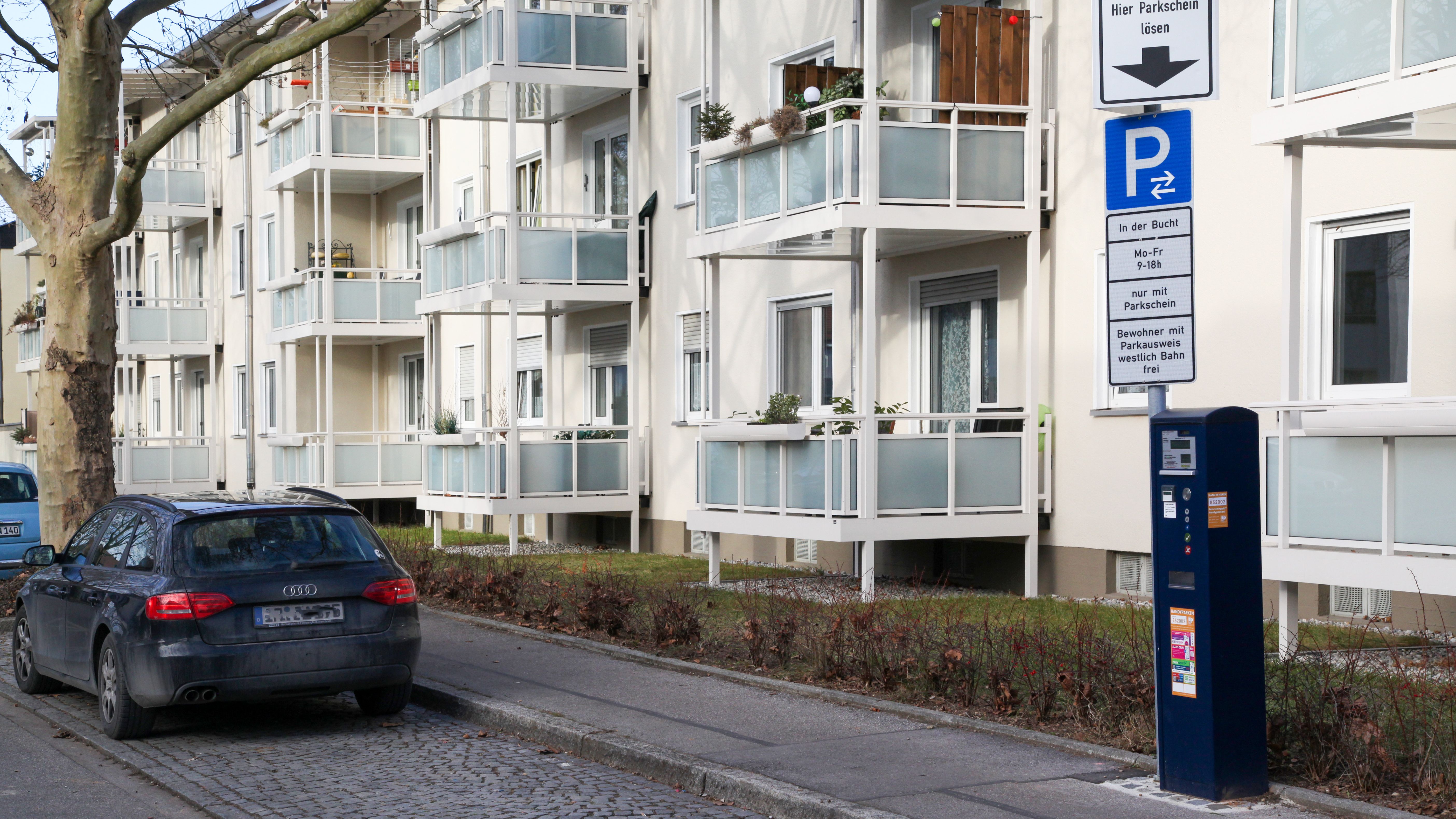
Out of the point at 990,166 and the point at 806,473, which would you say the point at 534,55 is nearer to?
the point at 990,166

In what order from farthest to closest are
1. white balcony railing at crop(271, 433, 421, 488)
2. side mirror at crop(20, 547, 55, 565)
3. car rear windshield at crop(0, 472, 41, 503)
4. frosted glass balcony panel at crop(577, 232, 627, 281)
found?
1. white balcony railing at crop(271, 433, 421, 488)
2. frosted glass balcony panel at crop(577, 232, 627, 281)
3. car rear windshield at crop(0, 472, 41, 503)
4. side mirror at crop(20, 547, 55, 565)

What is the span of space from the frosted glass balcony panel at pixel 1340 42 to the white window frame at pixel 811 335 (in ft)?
26.8

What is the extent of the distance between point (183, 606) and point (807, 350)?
38.5 ft

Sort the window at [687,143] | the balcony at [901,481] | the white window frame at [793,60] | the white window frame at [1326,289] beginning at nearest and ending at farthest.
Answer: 1. the white window frame at [1326,289]
2. the balcony at [901,481]
3. the white window frame at [793,60]
4. the window at [687,143]

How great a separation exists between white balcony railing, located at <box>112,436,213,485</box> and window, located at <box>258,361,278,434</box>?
1.43m

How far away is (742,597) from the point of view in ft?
46.6

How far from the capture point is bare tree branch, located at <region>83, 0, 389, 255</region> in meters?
15.1

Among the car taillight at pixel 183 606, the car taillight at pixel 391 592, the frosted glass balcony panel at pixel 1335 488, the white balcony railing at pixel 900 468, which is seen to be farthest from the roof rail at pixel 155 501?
the frosted glass balcony panel at pixel 1335 488

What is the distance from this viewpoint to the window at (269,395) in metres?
35.7

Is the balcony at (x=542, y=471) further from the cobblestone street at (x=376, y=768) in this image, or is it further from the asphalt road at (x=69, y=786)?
the asphalt road at (x=69, y=786)

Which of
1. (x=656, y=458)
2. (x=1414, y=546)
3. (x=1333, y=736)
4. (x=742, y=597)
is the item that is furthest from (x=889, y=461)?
(x=1333, y=736)

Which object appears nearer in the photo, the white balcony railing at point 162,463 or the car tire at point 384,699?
the car tire at point 384,699

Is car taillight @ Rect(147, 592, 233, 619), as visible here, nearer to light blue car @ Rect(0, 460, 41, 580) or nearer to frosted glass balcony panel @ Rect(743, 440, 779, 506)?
frosted glass balcony panel @ Rect(743, 440, 779, 506)

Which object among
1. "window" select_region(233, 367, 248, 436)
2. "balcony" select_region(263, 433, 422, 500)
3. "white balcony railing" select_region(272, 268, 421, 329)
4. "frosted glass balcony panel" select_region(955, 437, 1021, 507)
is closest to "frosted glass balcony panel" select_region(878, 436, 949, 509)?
"frosted glass balcony panel" select_region(955, 437, 1021, 507)
